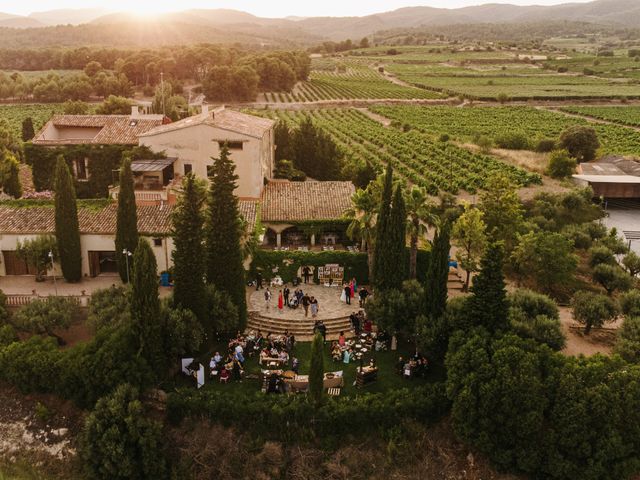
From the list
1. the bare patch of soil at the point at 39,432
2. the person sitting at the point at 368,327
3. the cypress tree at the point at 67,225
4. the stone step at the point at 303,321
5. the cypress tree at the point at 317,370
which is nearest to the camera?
the cypress tree at the point at 317,370

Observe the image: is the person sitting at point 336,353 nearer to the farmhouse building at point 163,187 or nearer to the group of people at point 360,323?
the group of people at point 360,323

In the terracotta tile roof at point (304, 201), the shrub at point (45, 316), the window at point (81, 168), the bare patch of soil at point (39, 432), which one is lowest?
the bare patch of soil at point (39, 432)

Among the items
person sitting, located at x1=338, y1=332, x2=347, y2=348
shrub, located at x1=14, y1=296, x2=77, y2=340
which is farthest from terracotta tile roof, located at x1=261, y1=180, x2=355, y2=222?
shrub, located at x1=14, y1=296, x2=77, y2=340

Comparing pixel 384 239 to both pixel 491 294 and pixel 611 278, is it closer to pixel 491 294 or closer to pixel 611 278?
pixel 491 294

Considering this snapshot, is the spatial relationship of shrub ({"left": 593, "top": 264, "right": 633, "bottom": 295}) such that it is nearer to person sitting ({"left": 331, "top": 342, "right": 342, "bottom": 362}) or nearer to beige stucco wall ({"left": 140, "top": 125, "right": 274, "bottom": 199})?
person sitting ({"left": 331, "top": 342, "right": 342, "bottom": 362})

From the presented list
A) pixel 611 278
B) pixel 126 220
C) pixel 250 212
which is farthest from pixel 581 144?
pixel 126 220

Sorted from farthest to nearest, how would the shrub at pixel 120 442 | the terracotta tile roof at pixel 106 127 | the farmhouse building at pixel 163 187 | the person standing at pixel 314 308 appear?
the terracotta tile roof at pixel 106 127
the farmhouse building at pixel 163 187
the person standing at pixel 314 308
the shrub at pixel 120 442

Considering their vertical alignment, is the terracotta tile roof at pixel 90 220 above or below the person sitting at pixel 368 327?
above

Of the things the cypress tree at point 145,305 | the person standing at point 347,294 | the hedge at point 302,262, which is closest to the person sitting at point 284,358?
the cypress tree at point 145,305
